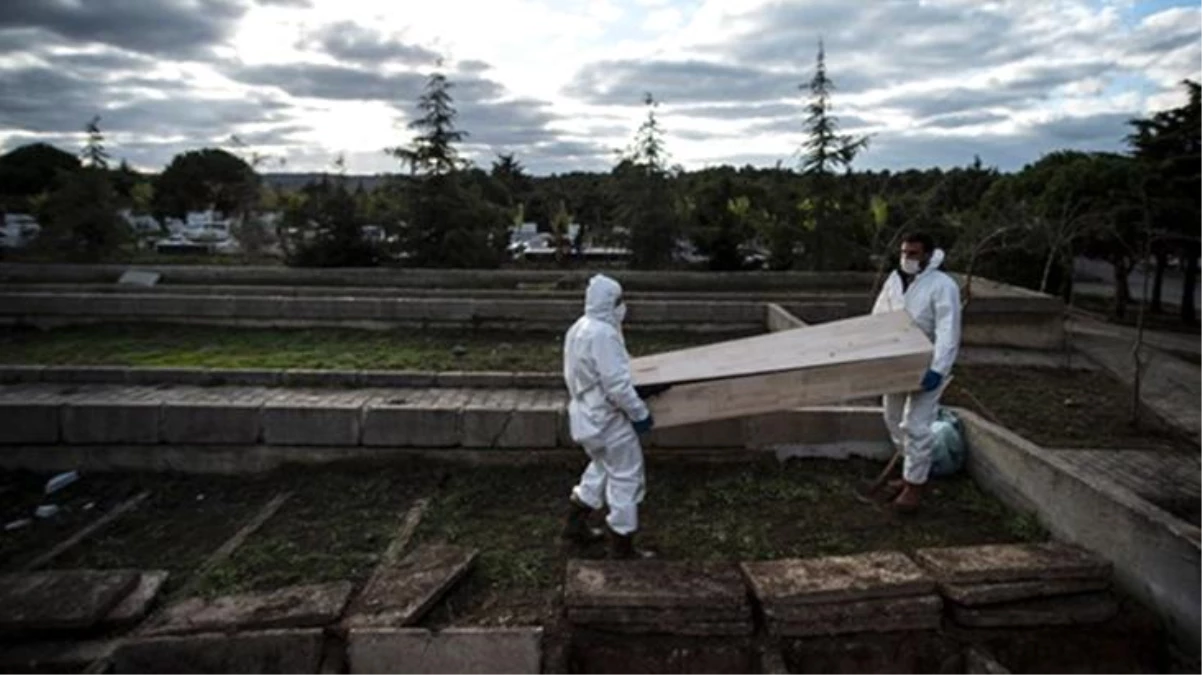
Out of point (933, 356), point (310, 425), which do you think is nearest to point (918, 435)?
point (933, 356)

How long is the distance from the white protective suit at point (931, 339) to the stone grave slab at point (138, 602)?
480 centimetres

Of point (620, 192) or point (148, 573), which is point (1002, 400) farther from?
point (620, 192)

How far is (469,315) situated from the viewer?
10250 millimetres

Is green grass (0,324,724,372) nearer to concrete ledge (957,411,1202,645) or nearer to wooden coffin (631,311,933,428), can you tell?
wooden coffin (631,311,933,428)

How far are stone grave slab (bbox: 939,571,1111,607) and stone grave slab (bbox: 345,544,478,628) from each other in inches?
105

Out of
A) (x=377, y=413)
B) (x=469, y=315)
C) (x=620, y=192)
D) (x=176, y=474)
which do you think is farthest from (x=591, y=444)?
(x=620, y=192)

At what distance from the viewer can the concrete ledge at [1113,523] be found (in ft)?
12.4

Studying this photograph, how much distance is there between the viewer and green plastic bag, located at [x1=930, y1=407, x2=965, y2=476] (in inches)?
234

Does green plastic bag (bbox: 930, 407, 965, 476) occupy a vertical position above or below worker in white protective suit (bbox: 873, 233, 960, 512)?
below

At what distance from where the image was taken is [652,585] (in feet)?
12.8

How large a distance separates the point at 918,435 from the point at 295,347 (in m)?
6.98

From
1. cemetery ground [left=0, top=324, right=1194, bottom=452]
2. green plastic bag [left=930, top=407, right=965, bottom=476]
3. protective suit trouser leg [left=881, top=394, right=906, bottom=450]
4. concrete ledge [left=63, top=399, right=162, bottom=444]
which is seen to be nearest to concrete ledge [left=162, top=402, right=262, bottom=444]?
concrete ledge [left=63, top=399, right=162, bottom=444]

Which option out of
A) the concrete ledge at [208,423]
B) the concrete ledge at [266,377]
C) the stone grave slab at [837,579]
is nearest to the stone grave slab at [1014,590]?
the stone grave slab at [837,579]

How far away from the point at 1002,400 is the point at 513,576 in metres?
5.71
